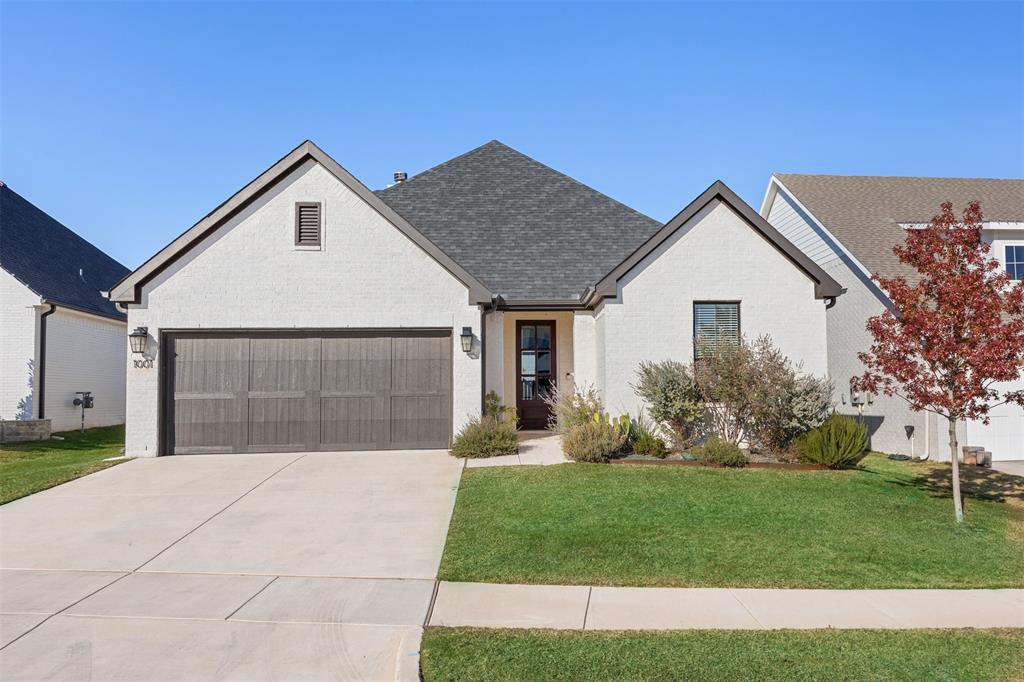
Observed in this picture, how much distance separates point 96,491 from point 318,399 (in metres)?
4.25

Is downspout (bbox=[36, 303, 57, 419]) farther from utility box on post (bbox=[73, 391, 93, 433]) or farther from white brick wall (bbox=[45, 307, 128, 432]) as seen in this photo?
utility box on post (bbox=[73, 391, 93, 433])

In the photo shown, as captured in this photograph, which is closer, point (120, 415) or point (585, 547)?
point (585, 547)

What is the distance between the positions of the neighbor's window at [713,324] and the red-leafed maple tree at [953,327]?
4367 millimetres

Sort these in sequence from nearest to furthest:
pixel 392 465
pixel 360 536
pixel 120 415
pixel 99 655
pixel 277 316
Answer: pixel 99 655
pixel 360 536
pixel 392 465
pixel 277 316
pixel 120 415

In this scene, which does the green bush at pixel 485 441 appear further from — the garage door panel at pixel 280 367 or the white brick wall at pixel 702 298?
the garage door panel at pixel 280 367

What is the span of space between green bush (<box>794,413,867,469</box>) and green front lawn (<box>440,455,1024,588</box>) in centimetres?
50

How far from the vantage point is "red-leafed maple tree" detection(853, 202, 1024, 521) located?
8703mm

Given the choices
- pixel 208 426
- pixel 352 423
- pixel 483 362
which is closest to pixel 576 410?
pixel 483 362

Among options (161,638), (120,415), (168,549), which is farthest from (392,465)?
(120,415)

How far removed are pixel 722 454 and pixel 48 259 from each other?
67.7 feet

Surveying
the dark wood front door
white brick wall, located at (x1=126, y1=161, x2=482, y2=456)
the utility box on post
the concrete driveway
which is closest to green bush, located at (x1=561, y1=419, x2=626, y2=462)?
the concrete driveway

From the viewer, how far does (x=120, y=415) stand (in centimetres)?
2317

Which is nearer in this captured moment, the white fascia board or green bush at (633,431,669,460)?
green bush at (633,431,669,460)

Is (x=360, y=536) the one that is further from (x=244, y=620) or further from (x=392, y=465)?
(x=392, y=465)
